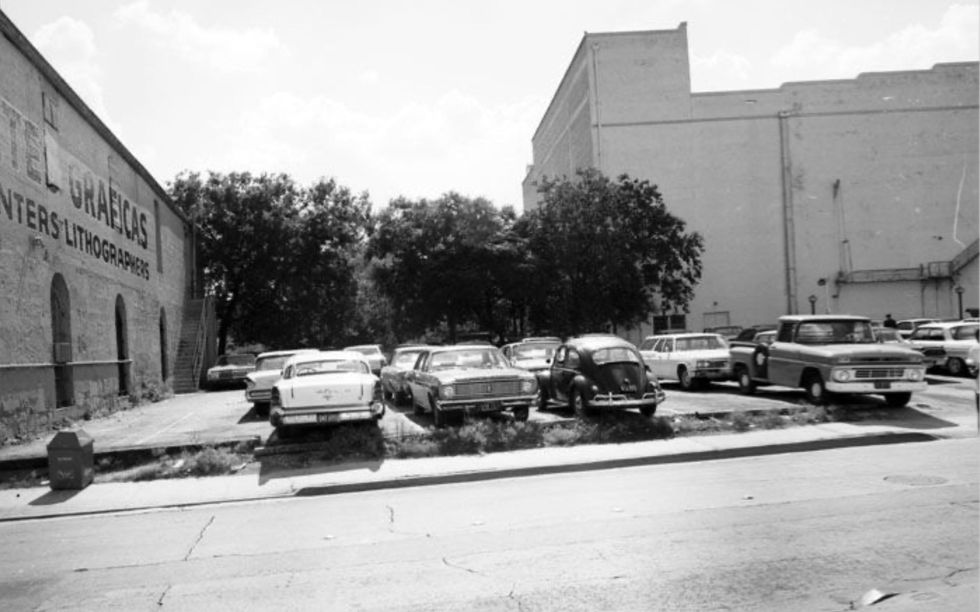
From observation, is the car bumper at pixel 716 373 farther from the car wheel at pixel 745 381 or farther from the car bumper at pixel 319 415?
the car bumper at pixel 319 415

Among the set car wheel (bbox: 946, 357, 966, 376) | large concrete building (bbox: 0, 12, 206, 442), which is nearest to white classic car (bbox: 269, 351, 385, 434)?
large concrete building (bbox: 0, 12, 206, 442)

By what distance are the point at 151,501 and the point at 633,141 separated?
39158 millimetres

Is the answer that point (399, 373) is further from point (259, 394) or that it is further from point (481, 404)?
point (481, 404)

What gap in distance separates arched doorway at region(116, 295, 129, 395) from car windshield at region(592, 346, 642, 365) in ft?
50.4

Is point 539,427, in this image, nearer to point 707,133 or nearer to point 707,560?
point 707,560

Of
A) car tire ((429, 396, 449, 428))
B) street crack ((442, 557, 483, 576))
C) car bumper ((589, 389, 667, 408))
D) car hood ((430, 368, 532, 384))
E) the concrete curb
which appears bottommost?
the concrete curb

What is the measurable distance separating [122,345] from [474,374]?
1466cm

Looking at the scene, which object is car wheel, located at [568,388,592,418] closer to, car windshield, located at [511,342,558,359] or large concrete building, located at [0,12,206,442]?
car windshield, located at [511,342,558,359]

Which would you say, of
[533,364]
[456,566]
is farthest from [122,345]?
[456,566]

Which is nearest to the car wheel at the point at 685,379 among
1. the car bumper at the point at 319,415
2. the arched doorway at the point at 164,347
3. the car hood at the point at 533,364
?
the car hood at the point at 533,364

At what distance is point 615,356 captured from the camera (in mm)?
14781

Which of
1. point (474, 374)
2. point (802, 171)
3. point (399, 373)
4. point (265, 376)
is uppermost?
point (802, 171)

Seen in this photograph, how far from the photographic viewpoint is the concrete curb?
388 inches

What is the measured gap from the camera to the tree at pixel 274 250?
4181 centimetres
